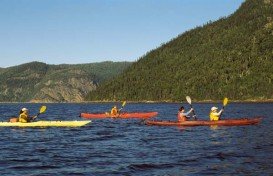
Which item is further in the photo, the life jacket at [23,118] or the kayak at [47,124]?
the kayak at [47,124]

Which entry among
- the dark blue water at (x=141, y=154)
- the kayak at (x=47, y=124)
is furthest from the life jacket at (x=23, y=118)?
the dark blue water at (x=141, y=154)

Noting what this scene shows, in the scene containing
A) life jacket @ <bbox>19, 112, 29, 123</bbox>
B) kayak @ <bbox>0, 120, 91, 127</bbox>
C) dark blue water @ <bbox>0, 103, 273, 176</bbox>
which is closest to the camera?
dark blue water @ <bbox>0, 103, 273, 176</bbox>

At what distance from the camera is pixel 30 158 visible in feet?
92.8

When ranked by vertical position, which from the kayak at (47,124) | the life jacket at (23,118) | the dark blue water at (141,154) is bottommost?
the dark blue water at (141,154)

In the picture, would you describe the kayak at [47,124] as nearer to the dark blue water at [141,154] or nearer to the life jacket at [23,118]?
the life jacket at [23,118]

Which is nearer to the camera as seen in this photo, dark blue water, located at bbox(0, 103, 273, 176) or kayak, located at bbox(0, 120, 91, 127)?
dark blue water, located at bbox(0, 103, 273, 176)

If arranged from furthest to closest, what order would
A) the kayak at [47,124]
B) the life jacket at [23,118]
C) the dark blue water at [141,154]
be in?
the kayak at [47,124]
the life jacket at [23,118]
the dark blue water at [141,154]

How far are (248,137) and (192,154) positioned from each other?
10.8 meters

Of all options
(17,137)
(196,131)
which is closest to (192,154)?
(196,131)

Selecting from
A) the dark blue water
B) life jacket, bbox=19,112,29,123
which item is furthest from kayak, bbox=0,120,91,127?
the dark blue water

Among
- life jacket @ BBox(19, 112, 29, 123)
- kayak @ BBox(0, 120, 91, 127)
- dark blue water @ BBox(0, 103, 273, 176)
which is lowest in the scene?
dark blue water @ BBox(0, 103, 273, 176)

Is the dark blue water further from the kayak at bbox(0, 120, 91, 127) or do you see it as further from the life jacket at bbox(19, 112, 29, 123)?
the kayak at bbox(0, 120, 91, 127)

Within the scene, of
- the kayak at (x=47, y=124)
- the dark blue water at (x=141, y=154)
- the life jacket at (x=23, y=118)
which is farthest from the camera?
the kayak at (x=47, y=124)

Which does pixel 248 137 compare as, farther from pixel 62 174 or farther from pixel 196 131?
pixel 62 174
